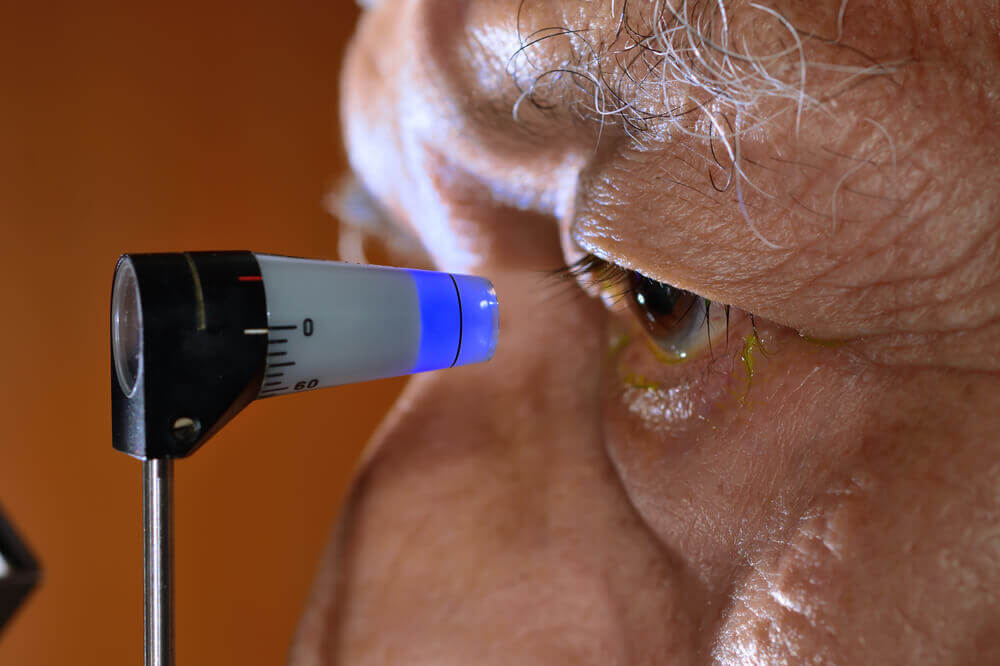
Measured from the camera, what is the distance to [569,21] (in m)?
0.36

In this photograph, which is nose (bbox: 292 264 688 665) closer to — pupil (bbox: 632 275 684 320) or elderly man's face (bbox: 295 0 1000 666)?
elderly man's face (bbox: 295 0 1000 666)

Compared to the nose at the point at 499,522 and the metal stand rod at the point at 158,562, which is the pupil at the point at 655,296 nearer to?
the nose at the point at 499,522

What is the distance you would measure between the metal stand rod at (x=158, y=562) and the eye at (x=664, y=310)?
29cm

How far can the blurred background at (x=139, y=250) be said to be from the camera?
67.4 inches

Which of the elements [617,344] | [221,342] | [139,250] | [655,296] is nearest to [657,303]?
[655,296]

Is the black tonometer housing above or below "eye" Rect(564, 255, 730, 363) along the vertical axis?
above

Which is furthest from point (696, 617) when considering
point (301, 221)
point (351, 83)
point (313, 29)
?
point (313, 29)

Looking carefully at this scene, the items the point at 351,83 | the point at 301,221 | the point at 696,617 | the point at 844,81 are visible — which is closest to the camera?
the point at 844,81

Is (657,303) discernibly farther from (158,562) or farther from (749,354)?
(158,562)

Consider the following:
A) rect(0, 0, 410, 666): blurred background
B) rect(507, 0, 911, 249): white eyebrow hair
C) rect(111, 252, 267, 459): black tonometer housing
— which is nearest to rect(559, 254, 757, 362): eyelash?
rect(507, 0, 911, 249): white eyebrow hair

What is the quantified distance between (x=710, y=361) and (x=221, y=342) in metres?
0.27

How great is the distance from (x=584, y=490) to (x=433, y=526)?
118mm

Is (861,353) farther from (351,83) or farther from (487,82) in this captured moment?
(351,83)

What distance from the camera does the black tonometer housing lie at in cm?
31
